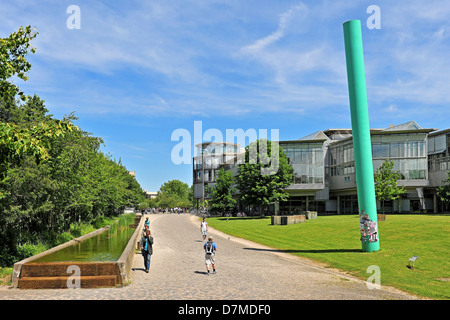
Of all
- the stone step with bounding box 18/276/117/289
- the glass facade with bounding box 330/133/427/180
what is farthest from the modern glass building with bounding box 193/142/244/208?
the stone step with bounding box 18/276/117/289

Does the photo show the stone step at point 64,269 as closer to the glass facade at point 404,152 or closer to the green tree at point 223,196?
the green tree at point 223,196

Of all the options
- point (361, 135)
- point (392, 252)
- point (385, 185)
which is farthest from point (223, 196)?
point (392, 252)

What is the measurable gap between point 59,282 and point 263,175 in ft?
151

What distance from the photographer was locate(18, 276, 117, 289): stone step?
481 inches

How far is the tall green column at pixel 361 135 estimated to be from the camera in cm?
2036

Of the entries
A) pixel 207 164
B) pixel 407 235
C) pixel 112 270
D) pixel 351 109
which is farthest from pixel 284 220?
pixel 207 164

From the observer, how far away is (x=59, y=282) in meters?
12.3

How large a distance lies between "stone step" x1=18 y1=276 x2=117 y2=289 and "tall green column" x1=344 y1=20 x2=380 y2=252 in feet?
44.4

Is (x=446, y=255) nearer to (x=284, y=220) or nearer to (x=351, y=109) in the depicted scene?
(x=351, y=109)

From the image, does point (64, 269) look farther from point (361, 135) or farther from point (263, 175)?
point (263, 175)

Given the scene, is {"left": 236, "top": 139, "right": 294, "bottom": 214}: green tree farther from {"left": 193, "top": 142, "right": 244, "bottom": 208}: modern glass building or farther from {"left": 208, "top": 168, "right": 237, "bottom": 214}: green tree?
{"left": 193, "top": 142, "right": 244, "bottom": 208}: modern glass building

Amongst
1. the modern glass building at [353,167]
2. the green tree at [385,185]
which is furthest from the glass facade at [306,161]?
the green tree at [385,185]
